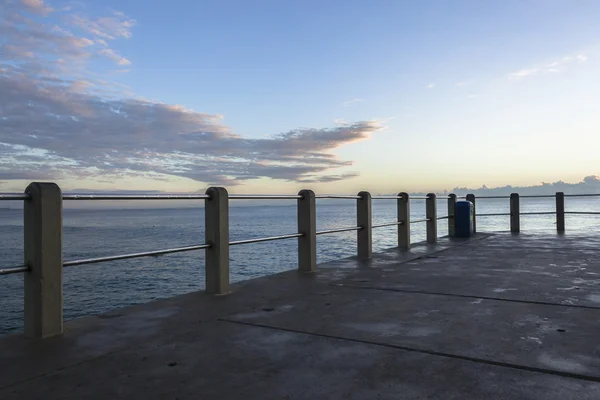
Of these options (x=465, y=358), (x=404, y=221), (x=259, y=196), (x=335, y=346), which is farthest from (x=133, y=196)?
(x=404, y=221)

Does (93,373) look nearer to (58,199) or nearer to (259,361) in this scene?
(259,361)

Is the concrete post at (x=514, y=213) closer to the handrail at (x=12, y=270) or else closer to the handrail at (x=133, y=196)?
the handrail at (x=133, y=196)

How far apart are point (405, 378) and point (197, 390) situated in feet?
3.36

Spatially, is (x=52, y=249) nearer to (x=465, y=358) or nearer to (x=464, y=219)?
(x=465, y=358)

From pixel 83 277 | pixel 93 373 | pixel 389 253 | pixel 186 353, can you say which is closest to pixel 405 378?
pixel 186 353

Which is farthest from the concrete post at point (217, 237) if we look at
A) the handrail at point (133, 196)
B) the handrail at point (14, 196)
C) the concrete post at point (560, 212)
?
the concrete post at point (560, 212)

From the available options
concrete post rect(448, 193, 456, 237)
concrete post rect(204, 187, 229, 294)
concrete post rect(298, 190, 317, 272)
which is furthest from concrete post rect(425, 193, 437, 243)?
concrete post rect(204, 187, 229, 294)

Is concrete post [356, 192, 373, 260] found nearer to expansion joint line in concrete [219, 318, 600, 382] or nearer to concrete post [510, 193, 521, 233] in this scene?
expansion joint line in concrete [219, 318, 600, 382]

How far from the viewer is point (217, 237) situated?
457 cm

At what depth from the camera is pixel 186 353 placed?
269 centimetres

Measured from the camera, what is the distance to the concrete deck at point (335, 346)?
7.06ft

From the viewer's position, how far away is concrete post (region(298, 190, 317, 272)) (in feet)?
19.4

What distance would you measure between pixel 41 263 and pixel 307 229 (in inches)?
135

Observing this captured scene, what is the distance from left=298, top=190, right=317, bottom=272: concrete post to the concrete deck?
43.6 inches
